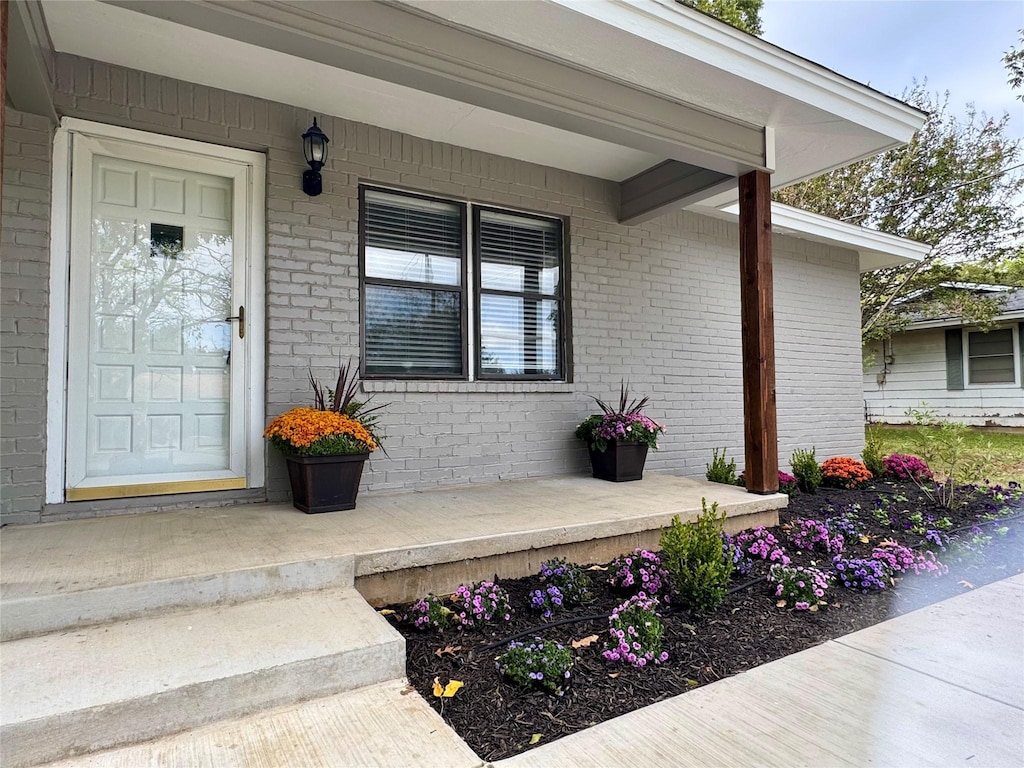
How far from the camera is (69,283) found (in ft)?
10.0

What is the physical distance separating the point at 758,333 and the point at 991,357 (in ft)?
34.8

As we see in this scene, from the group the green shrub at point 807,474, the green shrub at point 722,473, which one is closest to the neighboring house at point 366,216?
the green shrub at point 722,473

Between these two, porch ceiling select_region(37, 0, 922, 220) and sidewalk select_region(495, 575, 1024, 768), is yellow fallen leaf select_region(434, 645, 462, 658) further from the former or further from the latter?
porch ceiling select_region(37, 0, 922, 220)

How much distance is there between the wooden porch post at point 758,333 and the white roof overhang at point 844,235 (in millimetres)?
1648

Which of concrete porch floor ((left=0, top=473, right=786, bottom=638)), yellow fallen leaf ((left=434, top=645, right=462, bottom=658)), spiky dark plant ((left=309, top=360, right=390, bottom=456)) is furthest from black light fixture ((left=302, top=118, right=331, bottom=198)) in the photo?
yellow fallen leaf ((left=434, top=645, right=462, bottom=658))

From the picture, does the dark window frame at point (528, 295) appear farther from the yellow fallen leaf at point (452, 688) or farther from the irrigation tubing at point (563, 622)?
the yellow fallen leaf at point (452, 688)

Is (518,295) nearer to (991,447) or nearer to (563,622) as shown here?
(563,622)

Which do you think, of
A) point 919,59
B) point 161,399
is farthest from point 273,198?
point 919,59

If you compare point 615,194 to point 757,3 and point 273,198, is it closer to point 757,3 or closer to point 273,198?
point 273,198

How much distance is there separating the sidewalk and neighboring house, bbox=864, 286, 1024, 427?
9.73 metres

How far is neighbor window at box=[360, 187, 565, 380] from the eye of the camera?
3.99 metres

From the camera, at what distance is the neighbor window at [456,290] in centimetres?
399

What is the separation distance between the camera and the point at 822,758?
154cm

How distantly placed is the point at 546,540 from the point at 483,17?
8.28 ft
